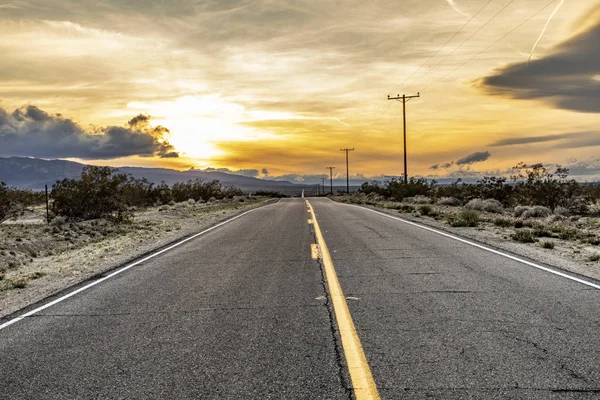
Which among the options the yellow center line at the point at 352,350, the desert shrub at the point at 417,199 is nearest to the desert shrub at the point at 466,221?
the yellow center line at the point at 352,350

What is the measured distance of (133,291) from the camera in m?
7.97

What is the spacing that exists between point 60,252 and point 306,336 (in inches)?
502

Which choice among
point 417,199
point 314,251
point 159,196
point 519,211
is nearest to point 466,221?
point 519,211

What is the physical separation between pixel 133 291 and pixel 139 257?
4269 millimetres

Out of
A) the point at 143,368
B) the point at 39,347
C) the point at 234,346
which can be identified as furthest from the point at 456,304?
the point at 39,347

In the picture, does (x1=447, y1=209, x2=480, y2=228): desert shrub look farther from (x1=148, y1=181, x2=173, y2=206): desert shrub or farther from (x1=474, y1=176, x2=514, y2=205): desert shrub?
(x1=148, y1=181, x2=173, y2=206): desert shrub

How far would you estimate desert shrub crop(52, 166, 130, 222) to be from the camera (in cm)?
2391

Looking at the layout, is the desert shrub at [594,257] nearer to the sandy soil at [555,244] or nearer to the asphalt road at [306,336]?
the sandy soil at [555,244]

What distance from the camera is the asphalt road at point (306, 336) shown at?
13.4 feet

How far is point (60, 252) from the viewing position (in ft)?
50.2

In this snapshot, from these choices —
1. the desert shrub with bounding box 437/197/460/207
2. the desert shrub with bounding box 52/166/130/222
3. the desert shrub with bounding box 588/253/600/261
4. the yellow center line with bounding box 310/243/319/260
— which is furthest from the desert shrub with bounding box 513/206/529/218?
the desert shrub with bounding box 52/166/130/222

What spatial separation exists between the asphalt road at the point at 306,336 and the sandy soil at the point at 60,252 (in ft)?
4.39

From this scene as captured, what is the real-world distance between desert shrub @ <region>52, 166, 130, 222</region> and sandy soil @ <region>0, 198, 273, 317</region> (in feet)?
4.41

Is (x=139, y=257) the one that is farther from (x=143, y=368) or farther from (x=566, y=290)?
(x=566, y=290)
